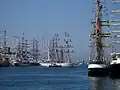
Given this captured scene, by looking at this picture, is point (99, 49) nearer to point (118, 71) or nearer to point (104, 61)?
point (104, 61)

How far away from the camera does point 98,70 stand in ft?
383

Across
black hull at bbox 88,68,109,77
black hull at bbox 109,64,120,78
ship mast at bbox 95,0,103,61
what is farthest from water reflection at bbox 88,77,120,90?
ship mast at bbox 95,0,103,61

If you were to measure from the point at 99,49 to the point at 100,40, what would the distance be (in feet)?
15.3

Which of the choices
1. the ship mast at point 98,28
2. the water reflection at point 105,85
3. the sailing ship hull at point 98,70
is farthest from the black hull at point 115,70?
the ship mast at point 98,28

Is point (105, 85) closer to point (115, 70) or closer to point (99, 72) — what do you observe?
point (115, 70)

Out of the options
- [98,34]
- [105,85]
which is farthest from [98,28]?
[105,85]

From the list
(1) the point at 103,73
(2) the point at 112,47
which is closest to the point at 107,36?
(2) the point at 112,47

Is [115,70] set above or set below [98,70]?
below

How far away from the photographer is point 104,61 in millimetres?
125000

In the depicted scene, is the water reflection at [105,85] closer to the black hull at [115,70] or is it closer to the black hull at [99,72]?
the black hull at [115,70]

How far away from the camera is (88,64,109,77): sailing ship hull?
383 ft

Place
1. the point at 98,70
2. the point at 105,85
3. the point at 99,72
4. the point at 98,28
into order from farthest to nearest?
the point at 98,28, the point at 99,72, the point at 98,70, the point at 105,85

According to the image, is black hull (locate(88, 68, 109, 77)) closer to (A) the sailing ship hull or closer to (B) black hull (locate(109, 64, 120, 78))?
(A) the sailing ship hull

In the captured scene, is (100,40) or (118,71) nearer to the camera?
(118,71)
